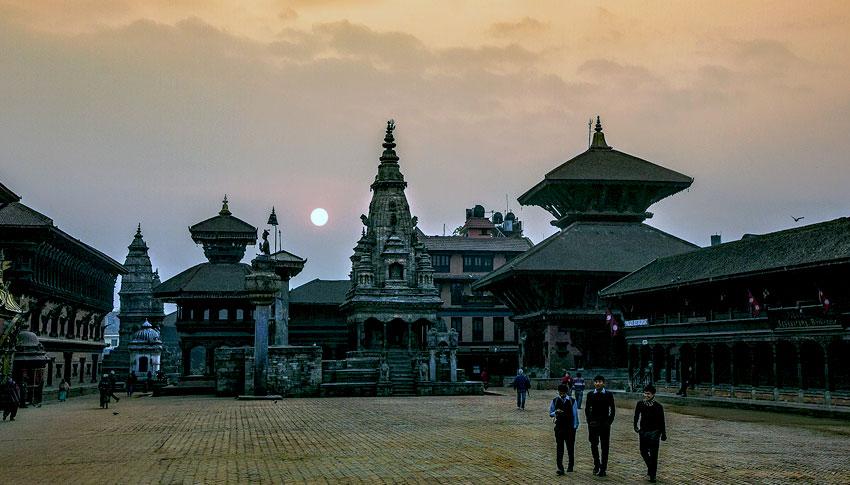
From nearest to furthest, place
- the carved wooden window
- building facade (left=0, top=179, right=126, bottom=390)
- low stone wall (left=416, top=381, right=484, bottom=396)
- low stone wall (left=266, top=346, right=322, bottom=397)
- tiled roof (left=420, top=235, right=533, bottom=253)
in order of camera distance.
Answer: low stone wall (left=266, top=346, right=322, bottom=397) < building facade (left=0, top=179, right=126, bottom=390) < low stone wall (left=416, top=381, right=484, bottom=396) < the carved wooden window < tiled roof (left=420, top=235, right=533, bottom=253)

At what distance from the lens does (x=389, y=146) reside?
77.8 meters

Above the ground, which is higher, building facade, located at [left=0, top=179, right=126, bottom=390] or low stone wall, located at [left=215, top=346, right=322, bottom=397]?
building facade, located at [left=0, top=179, right=126, bottom=390]

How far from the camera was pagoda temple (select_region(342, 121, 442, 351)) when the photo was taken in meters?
72.9

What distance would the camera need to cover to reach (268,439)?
2347 centimetres

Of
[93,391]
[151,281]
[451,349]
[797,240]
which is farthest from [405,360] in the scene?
[151,281]

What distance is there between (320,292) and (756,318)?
55541 mm

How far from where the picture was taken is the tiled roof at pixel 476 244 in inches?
3649

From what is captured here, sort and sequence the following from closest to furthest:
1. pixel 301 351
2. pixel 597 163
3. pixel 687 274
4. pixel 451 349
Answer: pixel 687 274 → pixel 301 351 → pixel 451 349 → pixel 597 163

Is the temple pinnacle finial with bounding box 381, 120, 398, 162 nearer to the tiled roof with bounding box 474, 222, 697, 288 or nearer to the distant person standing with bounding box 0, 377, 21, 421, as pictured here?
the tiled roof with bounding box 474, 222, 697, 288

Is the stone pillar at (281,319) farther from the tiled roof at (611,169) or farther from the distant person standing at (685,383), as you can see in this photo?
the distant person standing at (685,383)

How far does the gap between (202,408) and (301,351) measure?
12899mm

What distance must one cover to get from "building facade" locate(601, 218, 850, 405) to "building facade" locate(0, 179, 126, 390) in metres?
28.8

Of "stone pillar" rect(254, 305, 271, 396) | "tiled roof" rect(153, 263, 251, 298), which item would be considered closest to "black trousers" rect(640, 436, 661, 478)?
"stone pillar" rect(254, 305, 271, 396)

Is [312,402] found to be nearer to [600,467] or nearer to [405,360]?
[405,360]
